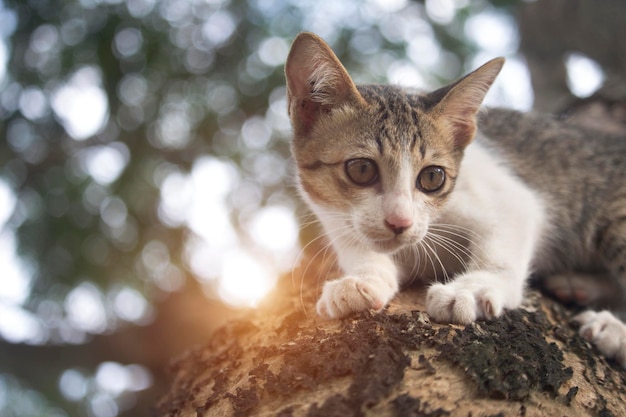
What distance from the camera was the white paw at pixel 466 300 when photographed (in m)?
1.61

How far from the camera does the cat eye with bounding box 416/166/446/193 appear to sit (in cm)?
194

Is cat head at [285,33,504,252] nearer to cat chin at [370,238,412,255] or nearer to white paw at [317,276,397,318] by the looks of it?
cat chin at [370,238,412,255]

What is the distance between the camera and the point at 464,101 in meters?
2.09

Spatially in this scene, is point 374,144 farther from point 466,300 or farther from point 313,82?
point 466,300

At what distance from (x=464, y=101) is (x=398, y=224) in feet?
2.38

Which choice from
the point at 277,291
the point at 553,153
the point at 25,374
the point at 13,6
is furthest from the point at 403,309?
the point at 13,6

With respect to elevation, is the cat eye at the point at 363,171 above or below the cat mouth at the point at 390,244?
above

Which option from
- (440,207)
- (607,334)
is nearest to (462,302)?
(440,207)

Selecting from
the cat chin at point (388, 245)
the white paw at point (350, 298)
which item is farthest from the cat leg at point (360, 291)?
the cat chin at point (388, 245)

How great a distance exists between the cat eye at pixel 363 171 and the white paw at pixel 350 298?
383 mm

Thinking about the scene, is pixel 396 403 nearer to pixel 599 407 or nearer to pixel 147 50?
pixel 599 407

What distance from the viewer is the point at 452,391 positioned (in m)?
1.25

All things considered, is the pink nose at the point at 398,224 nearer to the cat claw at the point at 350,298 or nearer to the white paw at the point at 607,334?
the cat claw at the point at 350,298

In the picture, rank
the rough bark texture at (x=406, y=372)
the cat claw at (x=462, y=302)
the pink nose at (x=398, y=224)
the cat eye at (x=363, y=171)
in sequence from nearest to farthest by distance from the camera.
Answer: the rough bark texture at (x=406, y=372), the cat claw at (x=462, y=302), the pink nose at (x=398, y=224), the cat eye at (x=363, y=171)
